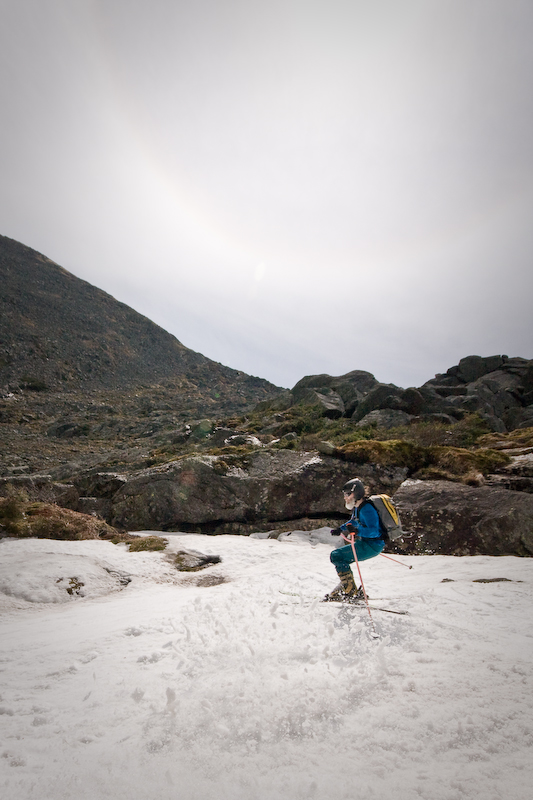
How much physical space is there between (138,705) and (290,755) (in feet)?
4.23

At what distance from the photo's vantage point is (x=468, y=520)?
898 cm

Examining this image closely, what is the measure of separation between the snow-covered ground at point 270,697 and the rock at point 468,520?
310 centimetres

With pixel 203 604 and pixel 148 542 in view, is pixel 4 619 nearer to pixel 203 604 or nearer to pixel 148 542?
pixel 203 604

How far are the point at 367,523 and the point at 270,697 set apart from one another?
2942mm

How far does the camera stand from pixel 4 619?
511cm

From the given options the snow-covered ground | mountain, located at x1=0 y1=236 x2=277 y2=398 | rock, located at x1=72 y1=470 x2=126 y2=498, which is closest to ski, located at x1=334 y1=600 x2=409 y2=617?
the snow-covered ground

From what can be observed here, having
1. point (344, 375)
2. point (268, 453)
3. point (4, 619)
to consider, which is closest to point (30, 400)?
point (344, 375)

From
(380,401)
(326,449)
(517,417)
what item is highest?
(517,417)

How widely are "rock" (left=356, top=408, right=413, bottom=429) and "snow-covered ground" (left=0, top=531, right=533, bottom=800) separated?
2077 cm

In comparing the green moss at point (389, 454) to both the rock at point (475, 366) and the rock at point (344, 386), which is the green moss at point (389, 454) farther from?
the rock at point (475, 366)

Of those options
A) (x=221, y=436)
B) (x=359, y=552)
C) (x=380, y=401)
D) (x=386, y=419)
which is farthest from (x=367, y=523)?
(x=380, y=401)

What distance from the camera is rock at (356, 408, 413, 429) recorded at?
25891mm

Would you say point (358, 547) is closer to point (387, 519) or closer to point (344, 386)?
point (387, 519)

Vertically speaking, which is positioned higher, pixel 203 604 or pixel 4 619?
pixel 203 604
